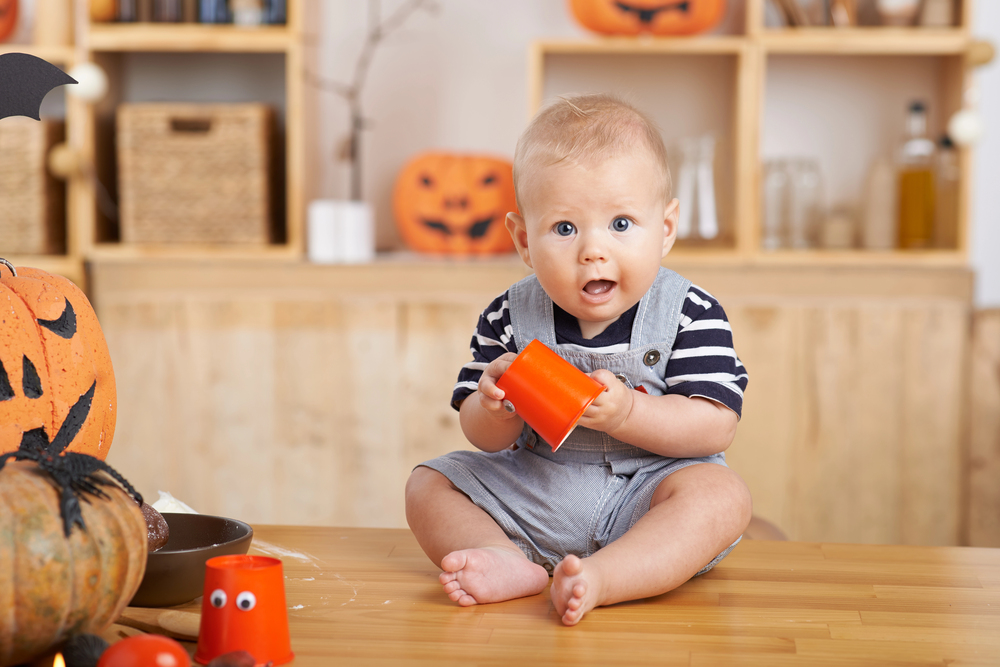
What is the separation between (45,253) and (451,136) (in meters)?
0.93

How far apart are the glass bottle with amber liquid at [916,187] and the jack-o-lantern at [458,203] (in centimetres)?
84

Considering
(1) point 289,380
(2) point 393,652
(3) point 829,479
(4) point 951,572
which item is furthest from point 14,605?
(3) point 829,479

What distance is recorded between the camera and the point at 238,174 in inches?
78.0

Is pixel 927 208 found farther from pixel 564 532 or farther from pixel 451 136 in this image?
pixel 564 532

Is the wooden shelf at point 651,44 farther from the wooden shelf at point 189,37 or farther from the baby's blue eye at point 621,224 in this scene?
the baby's blue eye at point 621,224

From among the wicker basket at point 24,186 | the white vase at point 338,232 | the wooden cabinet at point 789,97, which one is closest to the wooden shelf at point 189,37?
the wicker basket at point 24,186

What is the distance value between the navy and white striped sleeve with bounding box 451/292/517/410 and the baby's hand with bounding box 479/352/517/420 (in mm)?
108

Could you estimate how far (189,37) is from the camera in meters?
1.96

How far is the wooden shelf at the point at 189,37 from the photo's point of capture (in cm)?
196

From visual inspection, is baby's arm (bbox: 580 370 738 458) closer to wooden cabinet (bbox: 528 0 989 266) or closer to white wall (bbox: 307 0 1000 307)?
wooden cabinet (bbox: 528 0 989 266)

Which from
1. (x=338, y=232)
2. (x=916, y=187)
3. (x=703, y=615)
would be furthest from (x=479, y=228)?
(x=703, y=615)

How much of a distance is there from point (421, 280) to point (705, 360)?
1.10 m

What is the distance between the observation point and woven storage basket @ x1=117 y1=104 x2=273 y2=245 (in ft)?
6.45

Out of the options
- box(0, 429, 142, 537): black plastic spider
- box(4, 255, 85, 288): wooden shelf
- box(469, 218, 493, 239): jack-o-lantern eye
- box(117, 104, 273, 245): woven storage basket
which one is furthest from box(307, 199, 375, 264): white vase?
box(0, 429, 142, 537): black plastic spider
